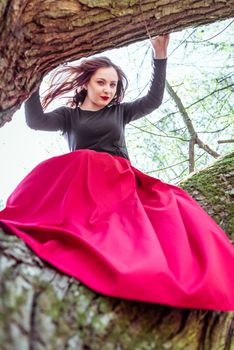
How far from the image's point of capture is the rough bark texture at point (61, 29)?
3.37 ft

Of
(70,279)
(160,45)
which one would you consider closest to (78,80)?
(160,45)

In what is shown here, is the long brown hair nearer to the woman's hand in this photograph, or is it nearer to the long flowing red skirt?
the woman's hand

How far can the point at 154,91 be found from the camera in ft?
5.37

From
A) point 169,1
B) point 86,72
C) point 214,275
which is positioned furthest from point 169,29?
point 214,275

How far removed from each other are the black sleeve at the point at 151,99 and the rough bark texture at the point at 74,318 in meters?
0.91

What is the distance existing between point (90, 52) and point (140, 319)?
0.76 m

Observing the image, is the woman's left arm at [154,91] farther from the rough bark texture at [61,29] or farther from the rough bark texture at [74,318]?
the rough bark texture at [74,318]

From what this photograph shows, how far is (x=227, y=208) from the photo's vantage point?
1429 mm

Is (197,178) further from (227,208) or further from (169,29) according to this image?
(169,29)

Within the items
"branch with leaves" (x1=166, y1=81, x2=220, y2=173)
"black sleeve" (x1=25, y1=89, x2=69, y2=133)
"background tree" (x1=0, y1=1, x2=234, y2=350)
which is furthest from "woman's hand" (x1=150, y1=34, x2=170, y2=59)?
"branch with leaves" (x1=166, y1=81, x2=220, y2=173)

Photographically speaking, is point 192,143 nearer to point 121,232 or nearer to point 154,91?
point 154,91

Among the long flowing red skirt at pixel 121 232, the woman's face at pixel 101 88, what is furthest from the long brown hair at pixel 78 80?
the long flowing red skirt at pixel 121 232

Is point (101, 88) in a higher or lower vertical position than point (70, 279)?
higher

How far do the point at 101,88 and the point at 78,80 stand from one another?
0.43 ft
